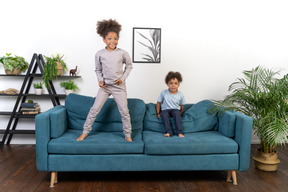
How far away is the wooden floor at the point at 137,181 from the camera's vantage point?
2.43m

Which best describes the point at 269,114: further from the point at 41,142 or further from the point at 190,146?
the point at 41,142

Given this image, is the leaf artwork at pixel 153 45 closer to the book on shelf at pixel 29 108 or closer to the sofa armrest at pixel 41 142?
the book on shelf at pixel 29 108

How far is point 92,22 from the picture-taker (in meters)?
3.79

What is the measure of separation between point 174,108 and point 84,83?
61.1 inches

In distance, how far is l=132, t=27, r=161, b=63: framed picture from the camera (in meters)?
3.83

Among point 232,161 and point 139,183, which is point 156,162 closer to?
point 139,183

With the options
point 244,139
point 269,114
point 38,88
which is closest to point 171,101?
point 244,139

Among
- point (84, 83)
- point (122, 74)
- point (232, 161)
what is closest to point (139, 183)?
point (232, 161)

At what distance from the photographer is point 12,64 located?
357 cm

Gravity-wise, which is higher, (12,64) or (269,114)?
(12,64)

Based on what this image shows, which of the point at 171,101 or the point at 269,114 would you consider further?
the point at 171,101

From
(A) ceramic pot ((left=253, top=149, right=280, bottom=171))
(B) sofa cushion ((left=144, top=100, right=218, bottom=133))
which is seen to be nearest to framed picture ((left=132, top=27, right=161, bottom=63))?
(B) sofa cushion ((left=144, top=100, right=218, bottom=133))

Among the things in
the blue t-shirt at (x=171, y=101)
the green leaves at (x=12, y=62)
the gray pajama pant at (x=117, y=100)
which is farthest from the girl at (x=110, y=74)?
the green leaves at (x=12, y=62)

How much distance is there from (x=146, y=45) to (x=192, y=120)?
1.41 metres
